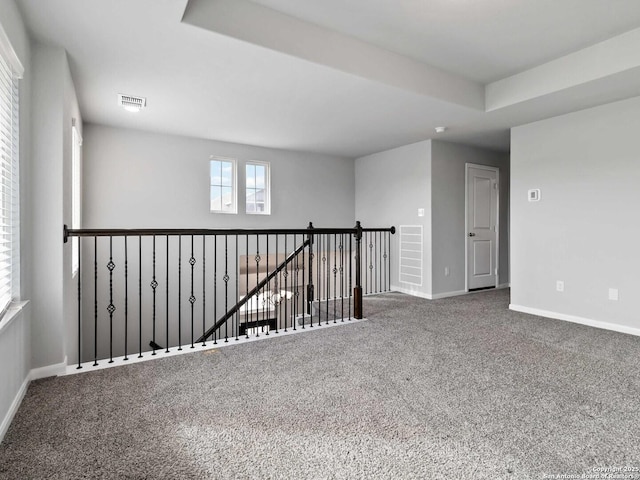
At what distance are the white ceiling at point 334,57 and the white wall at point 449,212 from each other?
965 millimetres

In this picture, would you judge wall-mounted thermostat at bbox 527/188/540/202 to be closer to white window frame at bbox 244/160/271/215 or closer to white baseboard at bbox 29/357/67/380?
white window frame at bbox 244/160/271/215

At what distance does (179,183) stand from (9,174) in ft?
10.4

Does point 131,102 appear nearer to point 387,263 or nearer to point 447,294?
point 387,263

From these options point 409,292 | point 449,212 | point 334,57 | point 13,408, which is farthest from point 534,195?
point 13,408

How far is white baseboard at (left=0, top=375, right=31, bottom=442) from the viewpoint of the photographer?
1746 millimetres

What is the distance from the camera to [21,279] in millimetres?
2209

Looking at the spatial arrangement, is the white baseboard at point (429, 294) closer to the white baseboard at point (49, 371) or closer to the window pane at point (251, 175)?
the window pane at point (251, 175)

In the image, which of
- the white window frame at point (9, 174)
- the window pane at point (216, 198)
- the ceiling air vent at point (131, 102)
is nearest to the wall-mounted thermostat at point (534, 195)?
the window pane at point (216, 198)

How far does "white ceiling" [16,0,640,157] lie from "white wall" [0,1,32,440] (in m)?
0.22

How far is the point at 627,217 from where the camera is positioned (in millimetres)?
3516

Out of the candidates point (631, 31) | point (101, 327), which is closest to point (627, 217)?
point (631, 31)

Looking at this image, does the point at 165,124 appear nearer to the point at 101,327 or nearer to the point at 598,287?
the point at 101,327

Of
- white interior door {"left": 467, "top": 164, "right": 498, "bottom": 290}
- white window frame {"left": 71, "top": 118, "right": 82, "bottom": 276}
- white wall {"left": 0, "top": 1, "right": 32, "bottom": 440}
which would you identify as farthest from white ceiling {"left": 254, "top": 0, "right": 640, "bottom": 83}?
white interior door {"left": 467, "top": 164, "right": 498, "bottom": 290}

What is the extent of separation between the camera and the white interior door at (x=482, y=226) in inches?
220
